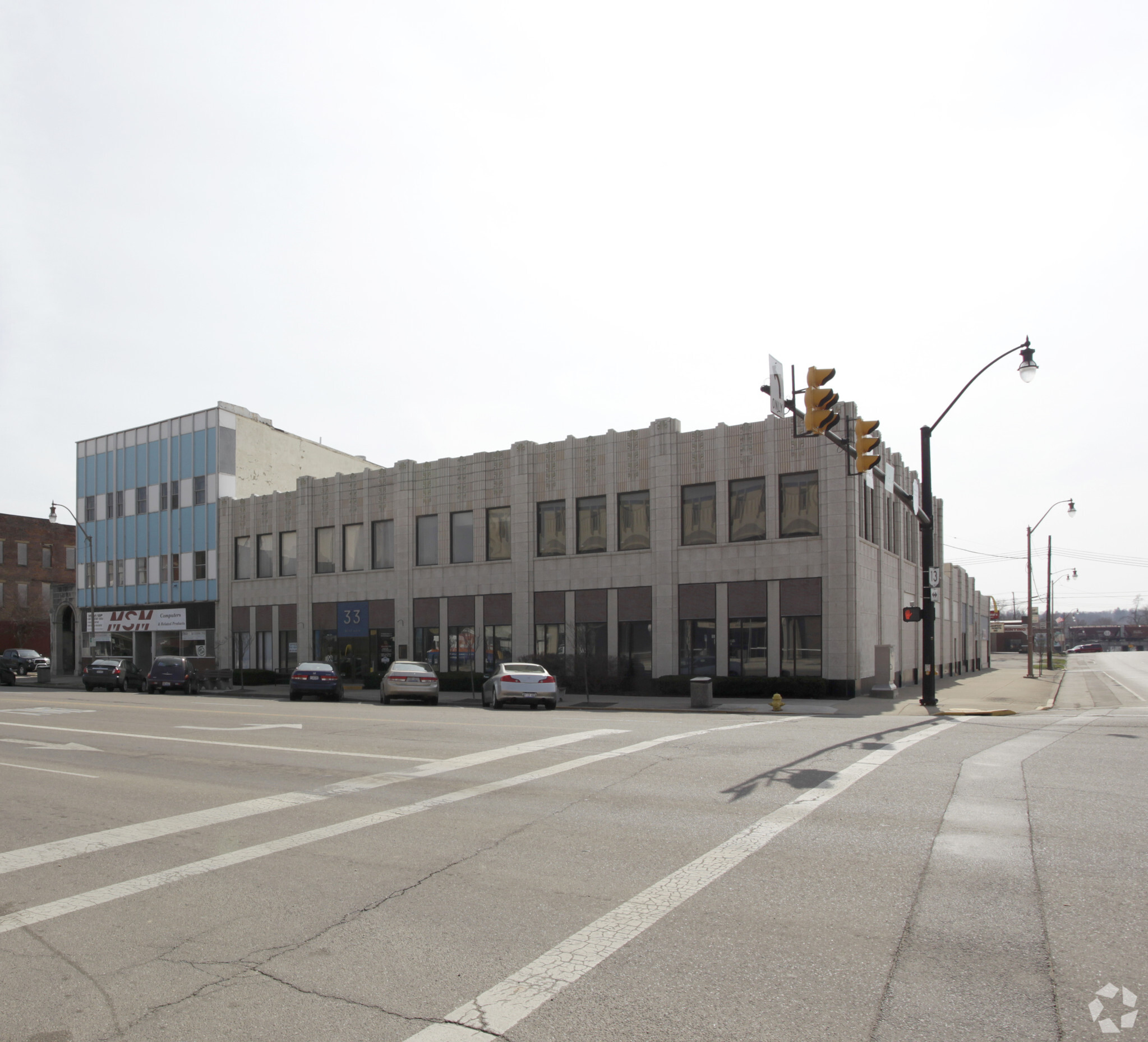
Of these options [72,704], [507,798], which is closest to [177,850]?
A: [507,798]

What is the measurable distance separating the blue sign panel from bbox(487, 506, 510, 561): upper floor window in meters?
7.88

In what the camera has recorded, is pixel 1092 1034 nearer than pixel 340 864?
Yes

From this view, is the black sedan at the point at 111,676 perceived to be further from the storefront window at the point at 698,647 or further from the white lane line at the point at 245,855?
the white lane line at the point at 245,855

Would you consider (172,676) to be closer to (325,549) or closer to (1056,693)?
(325,549)

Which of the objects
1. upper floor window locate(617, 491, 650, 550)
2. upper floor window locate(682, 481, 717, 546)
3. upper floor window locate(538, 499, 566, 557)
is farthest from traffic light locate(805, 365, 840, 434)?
upper floor window locate(538, 499, 566, 557)

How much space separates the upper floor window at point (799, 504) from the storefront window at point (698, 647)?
456 centimetres

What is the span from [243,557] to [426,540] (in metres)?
13.5

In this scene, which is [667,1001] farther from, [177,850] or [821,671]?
[821,671]

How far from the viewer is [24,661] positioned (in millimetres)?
57688

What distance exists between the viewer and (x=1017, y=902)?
20.4 feet

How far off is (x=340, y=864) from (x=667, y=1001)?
12.7ft

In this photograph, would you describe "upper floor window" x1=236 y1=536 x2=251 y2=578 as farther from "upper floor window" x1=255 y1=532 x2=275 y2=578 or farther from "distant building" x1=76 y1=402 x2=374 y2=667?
"distant building" x1=76 y1=402 x2=374 y2=667

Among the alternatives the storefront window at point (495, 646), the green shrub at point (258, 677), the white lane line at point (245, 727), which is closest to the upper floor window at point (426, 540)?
the storefront window at point (495, 646)

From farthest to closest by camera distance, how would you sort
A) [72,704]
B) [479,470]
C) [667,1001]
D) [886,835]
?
[479,470]
[72,704]
[886,835]
[667,1001]
